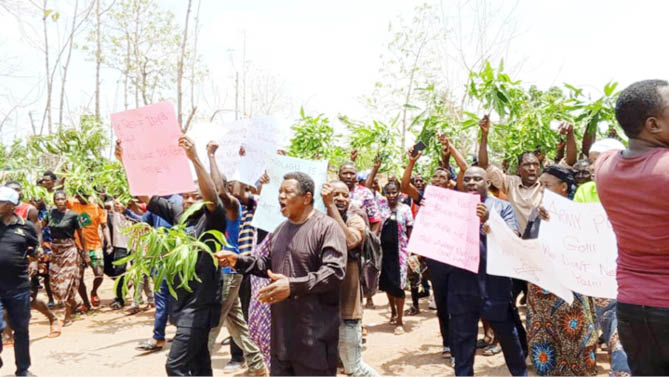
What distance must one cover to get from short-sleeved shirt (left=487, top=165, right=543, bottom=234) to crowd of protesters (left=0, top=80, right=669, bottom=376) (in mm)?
17

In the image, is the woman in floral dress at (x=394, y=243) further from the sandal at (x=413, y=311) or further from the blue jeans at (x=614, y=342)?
the blue jeans at (x=614, y=342)

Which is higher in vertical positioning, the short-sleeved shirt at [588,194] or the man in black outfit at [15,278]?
the short-sleeved shirt at [588,194]

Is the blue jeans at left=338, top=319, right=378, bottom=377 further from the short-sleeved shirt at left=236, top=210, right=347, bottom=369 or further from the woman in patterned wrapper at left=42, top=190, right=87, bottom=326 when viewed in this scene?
the woman in patterned wrapper at left=42, top=190, right=87, bottom=326

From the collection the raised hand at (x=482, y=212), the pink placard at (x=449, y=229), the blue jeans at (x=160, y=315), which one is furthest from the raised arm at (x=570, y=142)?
the blue jeans at (x=160, y=315)

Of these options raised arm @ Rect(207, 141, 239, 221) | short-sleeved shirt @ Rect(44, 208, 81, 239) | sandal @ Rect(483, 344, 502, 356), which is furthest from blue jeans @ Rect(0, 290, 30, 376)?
sandal @ Rect(483, 344, 502, 356)

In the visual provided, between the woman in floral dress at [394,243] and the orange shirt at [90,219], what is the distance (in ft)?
16.9

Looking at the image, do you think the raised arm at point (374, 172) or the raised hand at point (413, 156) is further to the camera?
the raised arm at point (374, 172)

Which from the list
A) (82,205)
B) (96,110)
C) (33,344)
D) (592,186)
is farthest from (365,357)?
(96,110)

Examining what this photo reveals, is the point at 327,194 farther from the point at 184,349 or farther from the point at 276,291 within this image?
the point at 184,349

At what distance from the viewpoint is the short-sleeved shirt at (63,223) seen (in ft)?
26.0

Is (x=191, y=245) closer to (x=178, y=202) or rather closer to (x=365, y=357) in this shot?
(x=178, y=202)

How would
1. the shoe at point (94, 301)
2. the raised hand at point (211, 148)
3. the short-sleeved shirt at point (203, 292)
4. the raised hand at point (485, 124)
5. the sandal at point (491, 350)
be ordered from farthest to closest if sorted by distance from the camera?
the shoe at point (94, 301) → the sandal at point (491, 350) → the raised hand at point (485, 124) → the raised hand at point (211, 148) → the short-sleeved shirt at point (203, 292)

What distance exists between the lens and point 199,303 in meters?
3.77

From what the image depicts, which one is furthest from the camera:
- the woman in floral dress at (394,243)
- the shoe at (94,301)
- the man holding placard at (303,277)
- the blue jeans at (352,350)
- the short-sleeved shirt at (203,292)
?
the shoe at (94,301)
